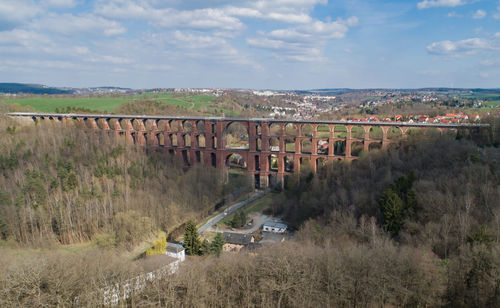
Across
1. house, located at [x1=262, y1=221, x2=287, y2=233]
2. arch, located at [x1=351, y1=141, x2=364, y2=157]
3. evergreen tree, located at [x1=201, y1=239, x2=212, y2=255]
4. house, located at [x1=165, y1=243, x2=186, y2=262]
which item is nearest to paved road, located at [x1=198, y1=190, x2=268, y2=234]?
house, located at [x1=262, y1=221, x2=287, y2=233]

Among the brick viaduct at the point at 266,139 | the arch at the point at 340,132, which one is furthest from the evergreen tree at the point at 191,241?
the arch at the point at 340,132

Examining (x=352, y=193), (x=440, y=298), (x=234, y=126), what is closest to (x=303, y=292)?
(x=440, y=298)

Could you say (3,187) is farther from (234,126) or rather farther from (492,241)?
(234,126)

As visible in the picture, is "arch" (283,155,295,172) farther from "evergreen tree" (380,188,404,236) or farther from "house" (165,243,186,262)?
"evergreen tree" (380,188,404,236)

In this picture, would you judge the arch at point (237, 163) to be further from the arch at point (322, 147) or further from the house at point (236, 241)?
the house at point (236, 241)

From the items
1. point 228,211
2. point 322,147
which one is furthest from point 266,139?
point 228,211

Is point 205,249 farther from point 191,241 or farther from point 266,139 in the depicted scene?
point 266,139
